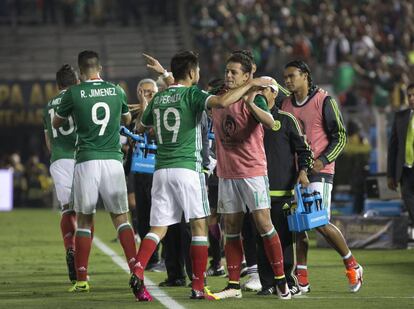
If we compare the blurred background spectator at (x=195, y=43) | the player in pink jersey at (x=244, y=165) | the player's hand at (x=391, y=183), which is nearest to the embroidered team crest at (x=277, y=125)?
the player in pink jersey at (x=244, y=165)

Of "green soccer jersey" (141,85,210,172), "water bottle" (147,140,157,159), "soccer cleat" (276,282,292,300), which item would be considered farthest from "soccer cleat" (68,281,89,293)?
"water bottle" (147,140,157,159)

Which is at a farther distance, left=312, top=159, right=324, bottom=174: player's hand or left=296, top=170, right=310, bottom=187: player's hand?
left=312, top=159, right=324, bottom=174: player's hand

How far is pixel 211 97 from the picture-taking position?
11383mm

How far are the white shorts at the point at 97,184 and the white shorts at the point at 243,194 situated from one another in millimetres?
1039

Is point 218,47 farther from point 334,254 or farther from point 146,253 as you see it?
point 146,253

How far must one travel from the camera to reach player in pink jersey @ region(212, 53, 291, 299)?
38.4 ft

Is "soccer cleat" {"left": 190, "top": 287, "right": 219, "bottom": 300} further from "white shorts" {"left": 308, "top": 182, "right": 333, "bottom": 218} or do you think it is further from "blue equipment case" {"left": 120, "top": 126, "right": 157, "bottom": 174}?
"blue equipment case" {"left": 120, "top": 126, "right": 157, "bottom": 174}

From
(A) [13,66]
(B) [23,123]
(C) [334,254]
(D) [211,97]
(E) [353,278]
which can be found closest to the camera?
(D) [211,97]

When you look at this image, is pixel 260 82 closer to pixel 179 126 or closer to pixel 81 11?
pixel 179 126

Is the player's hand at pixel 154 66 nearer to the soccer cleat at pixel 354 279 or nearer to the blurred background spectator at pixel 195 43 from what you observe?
the soccer cleat at pixel 354 279

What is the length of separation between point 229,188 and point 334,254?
6.15 meters

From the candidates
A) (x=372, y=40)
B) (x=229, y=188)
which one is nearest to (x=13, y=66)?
(x=372, y=40)

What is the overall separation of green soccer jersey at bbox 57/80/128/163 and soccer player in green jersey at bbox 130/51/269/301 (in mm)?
764

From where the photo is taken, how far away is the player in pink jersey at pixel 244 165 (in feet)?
38.4
